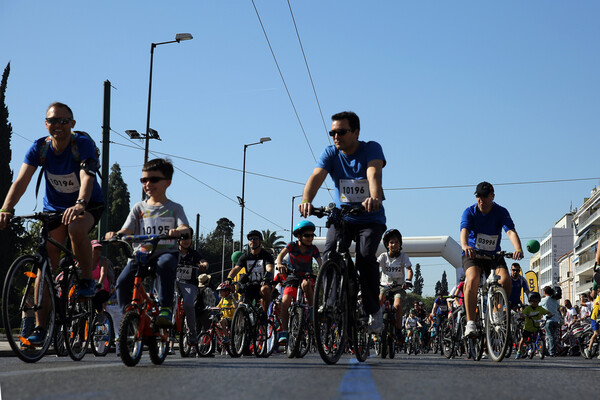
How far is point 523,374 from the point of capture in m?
5.82

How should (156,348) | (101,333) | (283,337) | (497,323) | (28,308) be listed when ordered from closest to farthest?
(156,348)
(28,308)
(101,333)
(497,323)
(283,337)

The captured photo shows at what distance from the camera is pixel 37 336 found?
670 cm

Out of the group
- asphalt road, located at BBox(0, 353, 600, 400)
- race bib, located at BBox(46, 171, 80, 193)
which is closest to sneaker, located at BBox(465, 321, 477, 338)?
asphalt road, located at BBox(0, 353, 600, 400)

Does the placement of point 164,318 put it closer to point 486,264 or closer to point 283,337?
point 486,264

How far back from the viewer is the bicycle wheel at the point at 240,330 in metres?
10.8

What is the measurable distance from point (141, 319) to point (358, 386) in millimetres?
2267

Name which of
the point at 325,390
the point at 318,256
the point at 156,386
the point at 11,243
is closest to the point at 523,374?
the point at 325,390

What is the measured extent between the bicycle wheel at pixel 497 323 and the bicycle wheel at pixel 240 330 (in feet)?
10.7

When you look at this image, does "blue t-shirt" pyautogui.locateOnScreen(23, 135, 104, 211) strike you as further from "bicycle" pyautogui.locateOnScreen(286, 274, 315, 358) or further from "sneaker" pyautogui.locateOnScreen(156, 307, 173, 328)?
"bicycle" pyautogui.locateOnScreen(286, 274, 315, 358)

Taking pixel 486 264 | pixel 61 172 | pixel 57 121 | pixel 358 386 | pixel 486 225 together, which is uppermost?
pixel 57 121

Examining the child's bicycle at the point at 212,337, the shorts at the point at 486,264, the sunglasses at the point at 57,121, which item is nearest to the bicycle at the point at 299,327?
the shorts at the point at 486,264

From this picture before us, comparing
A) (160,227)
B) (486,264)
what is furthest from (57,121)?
(486,264)

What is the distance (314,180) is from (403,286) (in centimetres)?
494

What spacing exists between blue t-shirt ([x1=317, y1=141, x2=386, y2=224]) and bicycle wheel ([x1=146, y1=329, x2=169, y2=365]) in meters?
1.89
